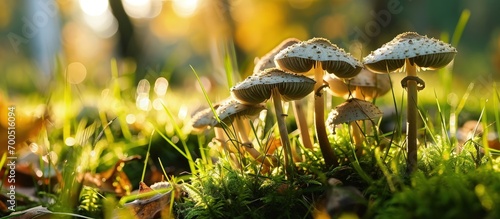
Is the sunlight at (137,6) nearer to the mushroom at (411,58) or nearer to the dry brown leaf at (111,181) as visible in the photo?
the dry brown leaf at (111,181)

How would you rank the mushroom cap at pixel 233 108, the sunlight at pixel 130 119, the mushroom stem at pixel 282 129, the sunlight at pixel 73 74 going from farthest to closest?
the sunlight at pixel 130 119 < the sunlight at pixel 73 74 < the mushroom cap at pixel 233 108 < the mushroom stem at pixel 282 129

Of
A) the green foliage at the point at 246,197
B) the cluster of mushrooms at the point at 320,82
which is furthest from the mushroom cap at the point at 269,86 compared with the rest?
the green foliage at the point at 246,197

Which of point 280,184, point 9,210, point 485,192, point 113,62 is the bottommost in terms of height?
point 9,210

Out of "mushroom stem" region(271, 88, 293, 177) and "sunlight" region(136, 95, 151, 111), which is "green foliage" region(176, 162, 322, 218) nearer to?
"mushroom stem" region(271, 88, 293, 177)

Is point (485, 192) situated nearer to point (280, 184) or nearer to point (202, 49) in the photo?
point (280, 184)

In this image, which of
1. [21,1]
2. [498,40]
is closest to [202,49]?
[21,1]

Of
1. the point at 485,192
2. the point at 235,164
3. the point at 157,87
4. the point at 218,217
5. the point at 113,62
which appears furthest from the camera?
the point at 157,87

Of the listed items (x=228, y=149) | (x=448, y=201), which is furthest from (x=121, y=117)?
(x=448, y=201)
